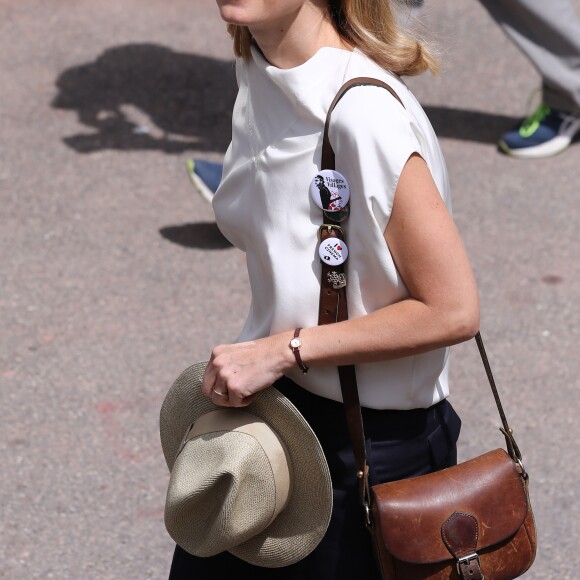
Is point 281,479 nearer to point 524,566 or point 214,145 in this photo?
point 524,566

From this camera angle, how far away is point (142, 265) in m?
4.93

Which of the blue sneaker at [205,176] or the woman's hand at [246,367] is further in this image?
the blue sneaker at [205,176]

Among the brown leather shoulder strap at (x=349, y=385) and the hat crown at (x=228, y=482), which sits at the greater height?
the brown leather shoulder strap at (x=349, y=385)

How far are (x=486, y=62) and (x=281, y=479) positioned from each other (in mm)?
5379

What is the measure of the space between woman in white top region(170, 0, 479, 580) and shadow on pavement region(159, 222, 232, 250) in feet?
9.55

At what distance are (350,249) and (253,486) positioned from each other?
0.43 metres

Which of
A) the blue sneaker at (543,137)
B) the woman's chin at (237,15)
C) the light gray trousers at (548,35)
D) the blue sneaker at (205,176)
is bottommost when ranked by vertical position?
the blue sneaker at (205,176)

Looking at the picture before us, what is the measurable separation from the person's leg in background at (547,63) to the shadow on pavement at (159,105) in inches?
10.3

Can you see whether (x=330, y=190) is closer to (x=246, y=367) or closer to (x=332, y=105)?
(x=332, y=105)

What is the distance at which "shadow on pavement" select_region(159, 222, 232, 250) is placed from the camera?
5.10 m

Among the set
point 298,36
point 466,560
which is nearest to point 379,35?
point 298,36

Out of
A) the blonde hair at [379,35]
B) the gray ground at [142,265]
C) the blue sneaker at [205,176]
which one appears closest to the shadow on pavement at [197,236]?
the gray ground at [142,265]

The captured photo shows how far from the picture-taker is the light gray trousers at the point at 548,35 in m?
5.66

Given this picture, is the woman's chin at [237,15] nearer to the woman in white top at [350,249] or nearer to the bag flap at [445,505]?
the woman in white top at [350,249]
